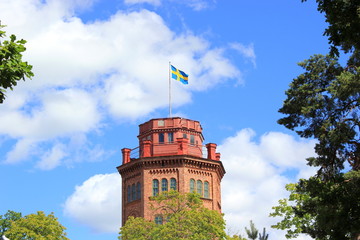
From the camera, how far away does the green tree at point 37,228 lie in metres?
59.6

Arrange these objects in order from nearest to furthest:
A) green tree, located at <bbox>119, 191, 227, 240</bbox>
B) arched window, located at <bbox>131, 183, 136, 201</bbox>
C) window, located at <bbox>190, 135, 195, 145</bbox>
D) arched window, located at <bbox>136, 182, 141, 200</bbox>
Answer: green tree, located at <bbox>119, 191, 227, 240</bbox>
arched window, located at <bbox>136, 182, 141, 200</bbox>
arched window, located at <bbox>131, 183, 136, 201</bbox>
window, located at <bbox>190, 135, 195, 145</bbox>

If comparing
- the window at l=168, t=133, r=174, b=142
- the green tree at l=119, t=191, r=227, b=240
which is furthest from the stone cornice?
the green tree at l=119, t=191, r=227, b=240

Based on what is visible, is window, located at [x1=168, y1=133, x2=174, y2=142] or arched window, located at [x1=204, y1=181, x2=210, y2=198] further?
window, located at [x1=168, y1=133, x2=174, y2=142]

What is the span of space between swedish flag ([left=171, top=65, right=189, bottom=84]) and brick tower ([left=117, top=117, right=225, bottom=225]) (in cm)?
446

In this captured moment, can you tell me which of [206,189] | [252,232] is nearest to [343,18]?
[252,232]

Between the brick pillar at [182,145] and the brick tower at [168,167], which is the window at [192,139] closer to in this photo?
the brick tower at [168,167]

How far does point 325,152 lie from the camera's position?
27031 mm

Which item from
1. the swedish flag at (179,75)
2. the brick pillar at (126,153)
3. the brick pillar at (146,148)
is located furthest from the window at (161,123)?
the swedish flag at (179,75)

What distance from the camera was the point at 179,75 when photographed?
6838 cm

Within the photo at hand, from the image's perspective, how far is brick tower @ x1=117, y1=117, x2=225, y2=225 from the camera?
64438mm

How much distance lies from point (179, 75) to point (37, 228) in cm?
2295

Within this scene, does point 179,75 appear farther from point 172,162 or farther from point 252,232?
point 252,232

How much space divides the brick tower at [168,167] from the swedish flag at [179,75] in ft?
14.6

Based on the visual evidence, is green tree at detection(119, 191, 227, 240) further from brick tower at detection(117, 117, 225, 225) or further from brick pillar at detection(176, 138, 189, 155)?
brick pillar at detection(176, 138, 189, 155)
